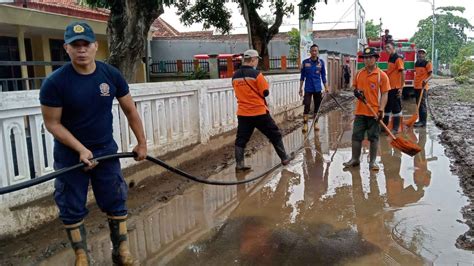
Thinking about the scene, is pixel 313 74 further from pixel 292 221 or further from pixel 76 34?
pixel 76 34

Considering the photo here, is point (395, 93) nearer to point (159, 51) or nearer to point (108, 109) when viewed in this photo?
point (108, 109)

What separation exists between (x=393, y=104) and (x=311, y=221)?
5.22 m

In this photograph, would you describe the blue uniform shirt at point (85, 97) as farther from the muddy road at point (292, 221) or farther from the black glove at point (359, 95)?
the black glove at point (359, 95)

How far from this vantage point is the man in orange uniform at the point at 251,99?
5.73 meters

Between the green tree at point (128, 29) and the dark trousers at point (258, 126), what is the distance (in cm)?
458

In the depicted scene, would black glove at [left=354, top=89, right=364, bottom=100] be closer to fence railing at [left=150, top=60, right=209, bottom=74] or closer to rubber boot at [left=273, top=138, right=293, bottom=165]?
rubber boot at [left=273, top=138, right=293, bottom=165]

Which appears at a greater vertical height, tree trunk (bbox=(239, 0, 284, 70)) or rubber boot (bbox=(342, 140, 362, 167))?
tree trunk (bbox=(239, 0, 284, 70))

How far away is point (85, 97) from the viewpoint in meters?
2.97

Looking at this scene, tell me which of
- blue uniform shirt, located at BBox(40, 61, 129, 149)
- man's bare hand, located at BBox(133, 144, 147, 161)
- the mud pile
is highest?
blue uniform shirt, located at BBox(40, 61, 129, 149)

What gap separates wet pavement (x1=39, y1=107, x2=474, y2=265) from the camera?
3.45 m

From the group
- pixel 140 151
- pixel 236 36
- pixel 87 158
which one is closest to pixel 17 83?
pixel 140 151

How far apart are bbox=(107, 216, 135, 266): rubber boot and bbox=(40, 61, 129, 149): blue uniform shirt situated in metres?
0.62

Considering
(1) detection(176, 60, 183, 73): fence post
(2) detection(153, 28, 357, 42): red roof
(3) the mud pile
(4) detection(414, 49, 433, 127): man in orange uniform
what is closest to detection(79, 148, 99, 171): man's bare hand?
(3) the mud pile

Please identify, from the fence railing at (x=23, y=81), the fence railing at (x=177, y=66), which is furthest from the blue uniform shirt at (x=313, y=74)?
the fence railing at (x=177, y=66)
